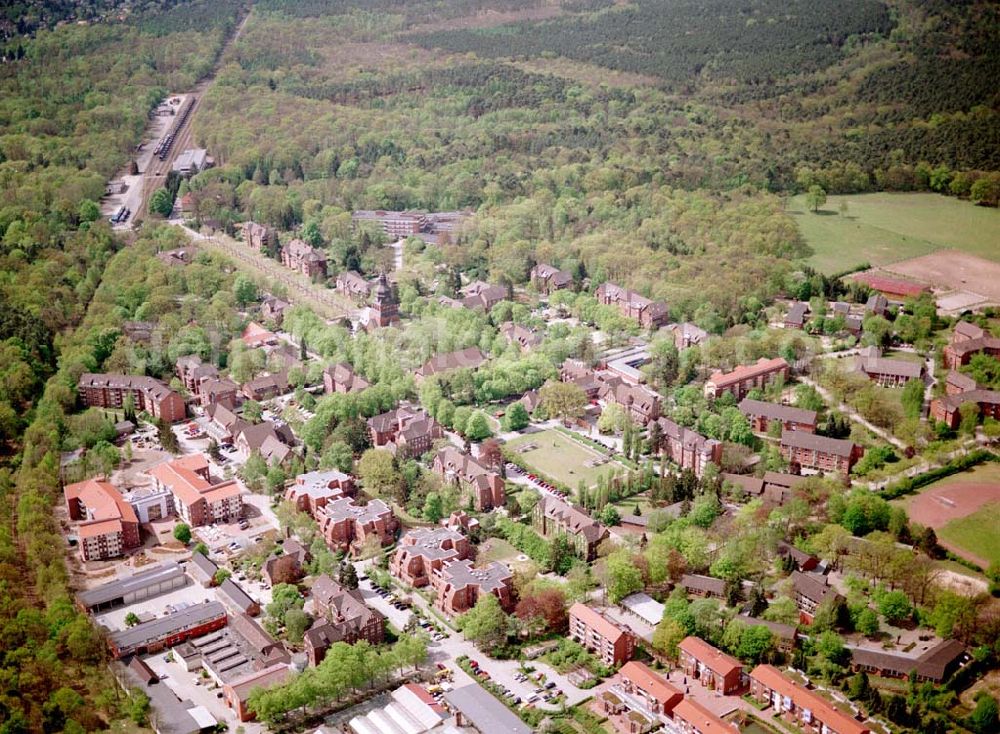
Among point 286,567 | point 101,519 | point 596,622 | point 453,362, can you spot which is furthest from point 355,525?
point 453,362

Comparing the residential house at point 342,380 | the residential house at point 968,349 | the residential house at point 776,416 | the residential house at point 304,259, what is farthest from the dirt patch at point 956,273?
the residential house at point 304,259

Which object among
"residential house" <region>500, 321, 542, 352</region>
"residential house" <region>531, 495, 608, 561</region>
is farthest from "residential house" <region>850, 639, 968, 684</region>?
"residential house" <region>500, 321, 542, 352</region>

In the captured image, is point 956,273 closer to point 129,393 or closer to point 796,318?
point 796,318

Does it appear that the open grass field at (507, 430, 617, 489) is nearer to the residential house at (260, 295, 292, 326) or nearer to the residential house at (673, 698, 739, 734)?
the residential house at (673, 698, 739, 734)

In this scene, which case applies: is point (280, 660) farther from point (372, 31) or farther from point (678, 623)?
point (372, 31)

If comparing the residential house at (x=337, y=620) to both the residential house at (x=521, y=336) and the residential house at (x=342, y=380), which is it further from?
the residential house at (x=521, y=336)

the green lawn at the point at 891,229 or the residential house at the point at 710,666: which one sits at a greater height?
the green lawn at the point at 891,229
